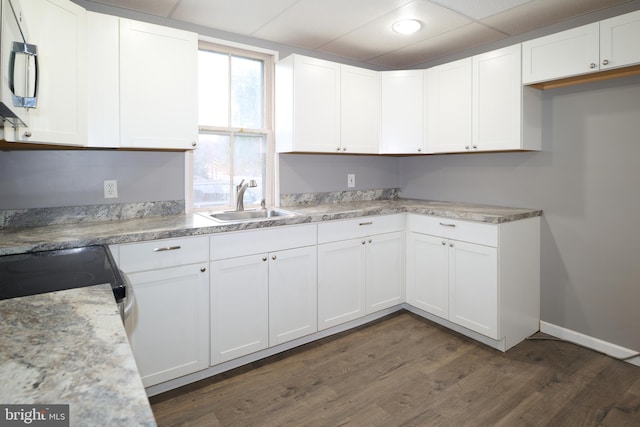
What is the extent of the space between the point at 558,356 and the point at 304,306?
1.72 m

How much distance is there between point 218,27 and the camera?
2676 mm

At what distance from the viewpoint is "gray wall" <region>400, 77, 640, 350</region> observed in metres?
2.37

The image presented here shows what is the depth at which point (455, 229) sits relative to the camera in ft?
8.89

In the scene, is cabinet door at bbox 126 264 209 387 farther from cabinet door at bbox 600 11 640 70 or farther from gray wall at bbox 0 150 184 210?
cabinet door at bbox 600 11 640 70

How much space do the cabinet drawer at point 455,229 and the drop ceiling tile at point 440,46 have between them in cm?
140

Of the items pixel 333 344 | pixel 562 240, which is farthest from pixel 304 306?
pixel 562 240

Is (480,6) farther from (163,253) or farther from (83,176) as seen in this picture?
(83,176)

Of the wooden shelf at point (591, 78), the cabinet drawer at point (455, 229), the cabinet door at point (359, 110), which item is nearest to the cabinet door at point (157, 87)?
the cabinet door at point (359, 110)

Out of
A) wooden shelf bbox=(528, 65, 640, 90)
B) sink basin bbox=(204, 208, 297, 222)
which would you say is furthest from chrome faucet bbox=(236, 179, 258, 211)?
wooden shelf bbox=(528, 65, 640, 90)

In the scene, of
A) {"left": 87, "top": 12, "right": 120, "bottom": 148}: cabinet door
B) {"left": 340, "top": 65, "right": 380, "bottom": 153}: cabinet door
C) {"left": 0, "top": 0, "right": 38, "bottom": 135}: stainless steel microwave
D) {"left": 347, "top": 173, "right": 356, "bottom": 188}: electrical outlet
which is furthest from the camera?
{"left": 347, "top": 173, "right": 356, "bottom": 188}: electrical outlet

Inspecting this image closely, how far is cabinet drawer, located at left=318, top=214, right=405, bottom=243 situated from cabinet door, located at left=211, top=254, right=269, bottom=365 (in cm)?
50

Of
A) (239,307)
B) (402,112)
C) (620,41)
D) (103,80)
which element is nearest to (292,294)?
(239,307)

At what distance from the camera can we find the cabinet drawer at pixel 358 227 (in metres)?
2.64

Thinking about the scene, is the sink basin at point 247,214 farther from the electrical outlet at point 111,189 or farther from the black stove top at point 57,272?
the black stove top at point 57,272
